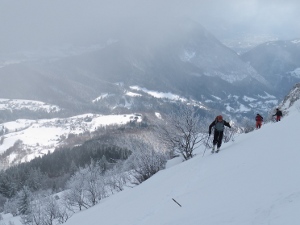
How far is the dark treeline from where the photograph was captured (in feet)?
371

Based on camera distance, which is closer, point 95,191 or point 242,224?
point 242,224

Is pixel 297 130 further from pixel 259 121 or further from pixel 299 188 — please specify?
pixel 259 121

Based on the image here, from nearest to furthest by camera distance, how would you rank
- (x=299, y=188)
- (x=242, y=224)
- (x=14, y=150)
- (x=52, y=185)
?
(x=242, y=224) < (x=299, y=188) < (x=52, y=185) < (x=14, y=150)

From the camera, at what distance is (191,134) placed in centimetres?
3291

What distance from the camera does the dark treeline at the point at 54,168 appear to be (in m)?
113

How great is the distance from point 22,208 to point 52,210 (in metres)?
35.3

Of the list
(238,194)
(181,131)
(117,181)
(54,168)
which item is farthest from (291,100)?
(54,168)

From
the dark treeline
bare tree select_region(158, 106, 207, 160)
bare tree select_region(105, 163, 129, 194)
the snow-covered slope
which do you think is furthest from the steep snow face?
the dark treeline

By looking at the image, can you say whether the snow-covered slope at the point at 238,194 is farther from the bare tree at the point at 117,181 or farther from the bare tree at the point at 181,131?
the bare tree at the point at 117,181

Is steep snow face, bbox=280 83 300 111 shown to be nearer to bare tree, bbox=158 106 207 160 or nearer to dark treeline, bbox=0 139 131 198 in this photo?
bare tree, bbox=158 106 207 160

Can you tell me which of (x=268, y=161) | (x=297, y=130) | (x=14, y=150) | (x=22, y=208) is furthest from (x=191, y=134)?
(x=14, y=150)

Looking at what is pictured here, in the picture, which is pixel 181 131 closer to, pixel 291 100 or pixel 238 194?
pixel 291 100

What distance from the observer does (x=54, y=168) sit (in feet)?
445

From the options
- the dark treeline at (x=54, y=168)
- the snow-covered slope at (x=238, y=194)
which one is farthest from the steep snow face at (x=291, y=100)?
the dark treeline at (x=54, y=168)
